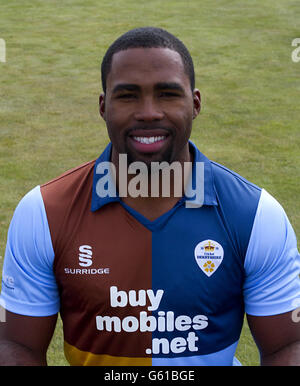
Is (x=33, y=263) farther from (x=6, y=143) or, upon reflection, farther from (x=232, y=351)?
(x=6, y=143)

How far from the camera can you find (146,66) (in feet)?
7.37

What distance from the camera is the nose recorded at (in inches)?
88.4

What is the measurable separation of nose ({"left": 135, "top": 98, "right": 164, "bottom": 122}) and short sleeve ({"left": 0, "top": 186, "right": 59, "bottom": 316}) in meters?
0.56

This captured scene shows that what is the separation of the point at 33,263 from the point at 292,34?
12201 millimetres

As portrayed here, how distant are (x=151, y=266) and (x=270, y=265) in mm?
460

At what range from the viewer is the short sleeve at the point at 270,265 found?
2350 millimetres

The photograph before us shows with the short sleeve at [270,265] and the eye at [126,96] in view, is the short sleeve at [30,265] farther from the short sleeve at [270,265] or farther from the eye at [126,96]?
the short sleeve at [270,265]

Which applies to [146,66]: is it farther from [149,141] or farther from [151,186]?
[151,186]

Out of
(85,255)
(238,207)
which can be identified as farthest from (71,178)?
(238,207)

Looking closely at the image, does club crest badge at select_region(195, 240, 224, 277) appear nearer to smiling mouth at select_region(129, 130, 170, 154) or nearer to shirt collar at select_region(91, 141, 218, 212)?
shirt collar at select_region(91, 141, 218, 212)

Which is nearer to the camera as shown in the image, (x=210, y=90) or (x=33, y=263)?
(x=33, y=263)

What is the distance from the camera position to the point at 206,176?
2521 millimetres

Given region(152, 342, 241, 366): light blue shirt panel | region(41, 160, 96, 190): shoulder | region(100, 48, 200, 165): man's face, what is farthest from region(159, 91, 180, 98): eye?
region(152, 342, 241, 366): light blue shirt panel
